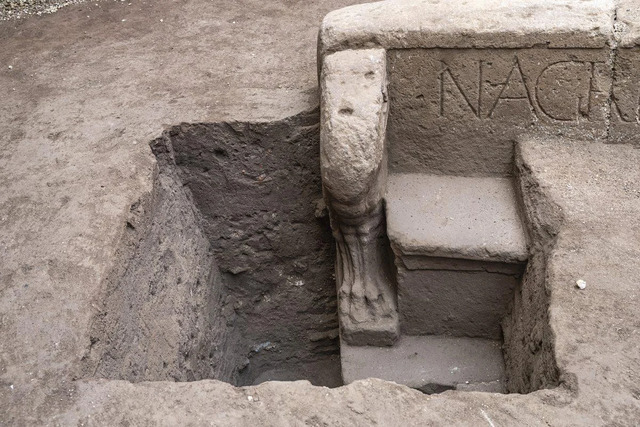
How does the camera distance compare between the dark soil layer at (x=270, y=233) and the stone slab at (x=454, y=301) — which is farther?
the dark soil layer at (x=270, y=233)

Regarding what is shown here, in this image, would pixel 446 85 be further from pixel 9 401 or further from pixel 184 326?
pixel 9 401

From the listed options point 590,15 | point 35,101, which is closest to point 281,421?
point 590,15

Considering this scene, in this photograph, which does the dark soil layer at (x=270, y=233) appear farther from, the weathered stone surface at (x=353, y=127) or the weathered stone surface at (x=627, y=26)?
the weathered stone surface at (x=627, y=26)

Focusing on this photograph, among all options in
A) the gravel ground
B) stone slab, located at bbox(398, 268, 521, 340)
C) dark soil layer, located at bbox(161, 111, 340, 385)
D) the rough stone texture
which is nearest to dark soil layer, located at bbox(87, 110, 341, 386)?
dark soil layer, located at bbox(161, 111, 340, 385)

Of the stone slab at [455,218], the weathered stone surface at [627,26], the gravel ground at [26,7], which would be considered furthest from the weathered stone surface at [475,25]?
the gravel ground at [26,7]

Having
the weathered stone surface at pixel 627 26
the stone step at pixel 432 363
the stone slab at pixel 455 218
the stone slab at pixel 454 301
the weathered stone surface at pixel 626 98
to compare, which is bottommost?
the stone step at pixel 432 363

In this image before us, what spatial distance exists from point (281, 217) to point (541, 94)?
144 cm

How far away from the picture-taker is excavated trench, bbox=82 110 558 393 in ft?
8.84

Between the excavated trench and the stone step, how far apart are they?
0.44ft

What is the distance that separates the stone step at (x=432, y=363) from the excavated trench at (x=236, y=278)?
134 mm

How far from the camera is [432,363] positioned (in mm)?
3197

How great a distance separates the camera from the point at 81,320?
7.95ft

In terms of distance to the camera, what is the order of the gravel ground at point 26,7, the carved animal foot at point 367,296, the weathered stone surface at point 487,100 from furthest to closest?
the gravel ground at point 26,7, the carved animal foot at point 367,296, the weathered stone surface at point 487,100

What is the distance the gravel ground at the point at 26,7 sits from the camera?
461 cm
